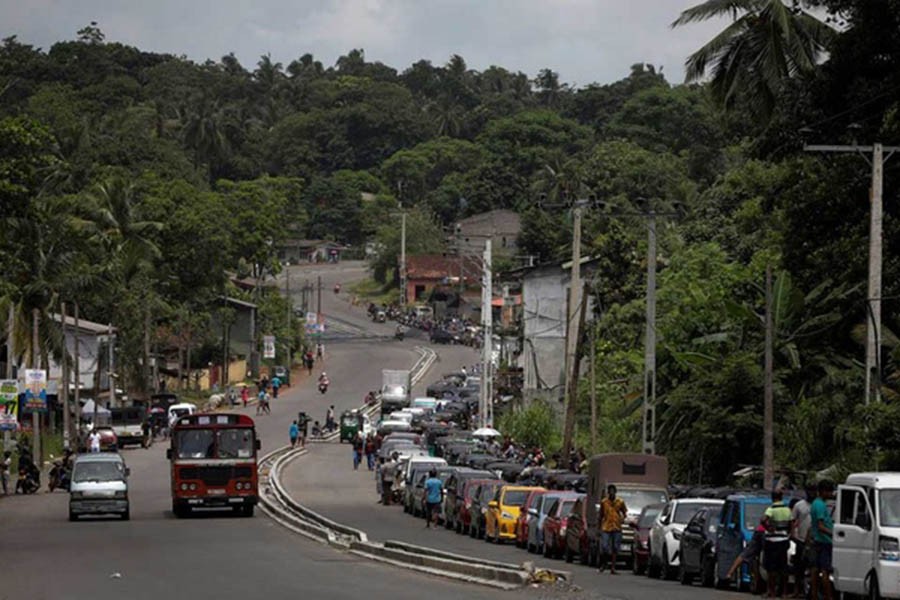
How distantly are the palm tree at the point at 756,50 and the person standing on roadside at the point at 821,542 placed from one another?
24627 mm

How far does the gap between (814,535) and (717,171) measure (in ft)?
376

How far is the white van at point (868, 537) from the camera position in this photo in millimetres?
22047

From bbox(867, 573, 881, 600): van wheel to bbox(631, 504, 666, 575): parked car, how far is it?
939 cm

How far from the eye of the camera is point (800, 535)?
24938 millimetres

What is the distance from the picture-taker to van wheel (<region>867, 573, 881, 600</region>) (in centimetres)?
2219

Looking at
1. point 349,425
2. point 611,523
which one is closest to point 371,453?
point 349,425

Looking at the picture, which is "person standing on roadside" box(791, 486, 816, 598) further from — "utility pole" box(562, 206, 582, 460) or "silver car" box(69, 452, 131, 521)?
"utility pole" box(562, 206, 582, 460)

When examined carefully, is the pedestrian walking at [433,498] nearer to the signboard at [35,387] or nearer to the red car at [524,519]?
the red car at [524,519]

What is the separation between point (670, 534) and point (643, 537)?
1.96 m

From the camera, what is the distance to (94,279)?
83438 mm

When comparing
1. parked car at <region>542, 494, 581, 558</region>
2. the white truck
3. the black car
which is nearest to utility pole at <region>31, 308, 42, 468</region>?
the white truck

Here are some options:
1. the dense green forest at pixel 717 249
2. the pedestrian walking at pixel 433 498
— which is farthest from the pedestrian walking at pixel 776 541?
the pedestrian walking at pixel 433 498

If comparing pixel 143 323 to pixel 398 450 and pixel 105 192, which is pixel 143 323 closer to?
pixel 105 192

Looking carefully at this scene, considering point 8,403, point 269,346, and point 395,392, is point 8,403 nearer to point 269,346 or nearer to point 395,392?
point 395,392
